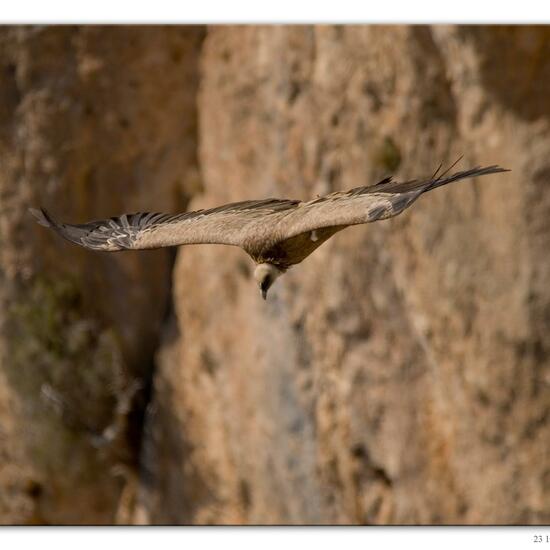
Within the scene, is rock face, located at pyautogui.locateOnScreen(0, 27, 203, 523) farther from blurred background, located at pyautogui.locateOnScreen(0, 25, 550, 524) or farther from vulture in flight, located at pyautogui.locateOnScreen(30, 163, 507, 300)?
vulture in flight, located at pyautogui.locateOnScreen(30, 163, 507, 300)

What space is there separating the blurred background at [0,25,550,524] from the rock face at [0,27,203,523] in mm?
23

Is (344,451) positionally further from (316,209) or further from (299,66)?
(316,209)

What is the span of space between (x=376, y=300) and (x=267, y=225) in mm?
3728

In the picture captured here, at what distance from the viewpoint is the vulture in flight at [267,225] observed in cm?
522

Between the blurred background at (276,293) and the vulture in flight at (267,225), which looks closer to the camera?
the vulture in flight at (267,225)

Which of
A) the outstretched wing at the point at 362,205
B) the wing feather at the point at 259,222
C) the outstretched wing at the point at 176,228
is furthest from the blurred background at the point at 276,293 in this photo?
the outstretched wing at the point at 362,205

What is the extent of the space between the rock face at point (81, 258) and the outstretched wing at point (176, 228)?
535 centimetres

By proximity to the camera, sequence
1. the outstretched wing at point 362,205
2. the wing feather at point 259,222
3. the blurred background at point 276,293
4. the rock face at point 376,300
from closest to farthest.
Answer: the outstretched wing at point 362,205, the wing feather at point 259,222, the rock face at point 376,300, the blurred background at point 276,293

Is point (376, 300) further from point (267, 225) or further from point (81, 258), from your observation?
point (81, 258)

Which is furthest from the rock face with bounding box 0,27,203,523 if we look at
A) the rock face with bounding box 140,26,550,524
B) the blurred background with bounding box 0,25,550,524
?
the rock face with bounding box 140,26,550,524

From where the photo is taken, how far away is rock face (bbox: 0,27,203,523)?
12.0 meters

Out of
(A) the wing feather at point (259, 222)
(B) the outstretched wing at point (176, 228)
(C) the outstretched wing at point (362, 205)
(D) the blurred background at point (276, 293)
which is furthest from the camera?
(D) the blurred background at point (276, 293)

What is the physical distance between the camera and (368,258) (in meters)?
9.72

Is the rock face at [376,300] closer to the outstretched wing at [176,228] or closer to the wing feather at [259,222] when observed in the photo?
the wing feather at [259,222]
